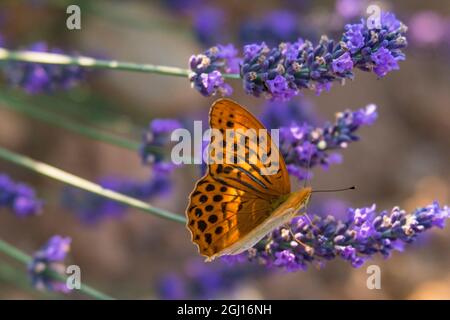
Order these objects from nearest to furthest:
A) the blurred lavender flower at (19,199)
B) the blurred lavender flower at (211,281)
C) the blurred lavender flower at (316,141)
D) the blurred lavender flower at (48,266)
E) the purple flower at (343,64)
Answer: the purple flower at (343,64), the blurred lavender flower at (316,141), the blurred lavender flower at (48,266), the blurred lavender flower at (19,199), the blurred lavender flower at (211,281)

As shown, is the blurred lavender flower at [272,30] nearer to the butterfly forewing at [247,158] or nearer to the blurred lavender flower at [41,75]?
→ the blurred lavender flower at [41,75]

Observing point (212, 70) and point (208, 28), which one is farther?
point (208, 28)

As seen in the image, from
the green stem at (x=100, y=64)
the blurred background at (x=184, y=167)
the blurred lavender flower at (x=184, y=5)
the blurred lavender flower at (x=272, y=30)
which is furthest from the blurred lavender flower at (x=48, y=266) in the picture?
the blurred lavender flower at (x=184, y=5)

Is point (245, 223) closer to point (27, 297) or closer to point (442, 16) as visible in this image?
point (27, 297)

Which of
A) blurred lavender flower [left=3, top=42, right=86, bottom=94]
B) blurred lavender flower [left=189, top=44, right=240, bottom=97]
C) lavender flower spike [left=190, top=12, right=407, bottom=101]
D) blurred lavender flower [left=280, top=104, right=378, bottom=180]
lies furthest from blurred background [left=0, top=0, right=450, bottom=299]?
lavender flower spike [left=190, top=12, right=407, bottom=101]

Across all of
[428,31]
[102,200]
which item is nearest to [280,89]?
[102,200]

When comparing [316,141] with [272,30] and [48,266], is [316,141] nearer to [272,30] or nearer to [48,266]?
[48,266]

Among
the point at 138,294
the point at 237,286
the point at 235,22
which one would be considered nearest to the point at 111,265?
the point at 138,294
